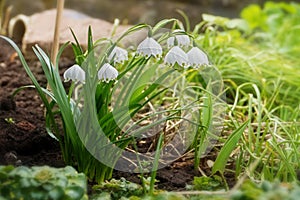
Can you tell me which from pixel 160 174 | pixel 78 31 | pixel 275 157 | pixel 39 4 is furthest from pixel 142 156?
pixel 39 4

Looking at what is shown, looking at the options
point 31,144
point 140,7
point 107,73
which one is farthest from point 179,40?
point 140,7

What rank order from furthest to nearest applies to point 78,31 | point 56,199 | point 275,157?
1. point 78,31
2. point 275,157
3. point 56,199

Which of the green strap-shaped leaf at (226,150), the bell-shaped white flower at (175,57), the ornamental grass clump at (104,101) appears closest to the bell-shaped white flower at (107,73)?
the ornamental grass clump at (104,101)

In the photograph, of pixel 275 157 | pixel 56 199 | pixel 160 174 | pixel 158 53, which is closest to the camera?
pixel 56 199

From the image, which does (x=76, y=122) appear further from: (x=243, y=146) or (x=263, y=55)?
(x=263, y=55)

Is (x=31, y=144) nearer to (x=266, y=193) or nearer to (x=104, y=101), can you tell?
(x=104, y=101)

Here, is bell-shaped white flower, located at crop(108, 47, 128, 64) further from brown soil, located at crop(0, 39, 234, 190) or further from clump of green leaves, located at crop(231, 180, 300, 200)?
clump of green leaves, located at crop(231, 180, 300, 200)

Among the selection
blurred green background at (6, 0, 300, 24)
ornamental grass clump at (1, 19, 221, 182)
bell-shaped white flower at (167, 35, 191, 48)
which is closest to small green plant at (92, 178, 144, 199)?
ornamental grass clump at (1, 19, 221, 182)

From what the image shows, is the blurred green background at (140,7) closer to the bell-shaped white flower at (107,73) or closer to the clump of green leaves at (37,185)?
the bell-shaped white flower at (107,73)
